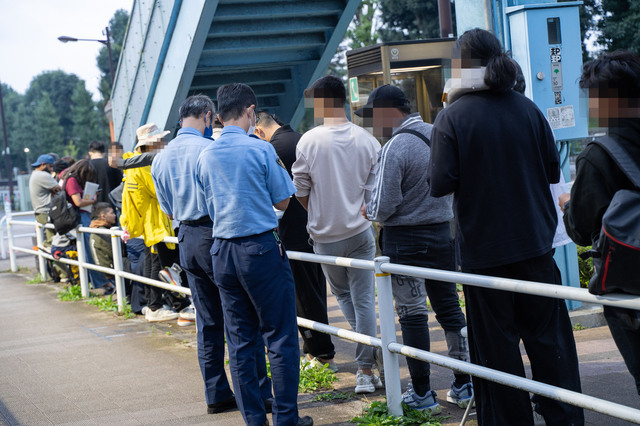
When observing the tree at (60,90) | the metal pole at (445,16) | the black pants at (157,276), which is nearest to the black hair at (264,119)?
the black pants at (157,276)

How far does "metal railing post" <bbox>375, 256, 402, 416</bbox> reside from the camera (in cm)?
420

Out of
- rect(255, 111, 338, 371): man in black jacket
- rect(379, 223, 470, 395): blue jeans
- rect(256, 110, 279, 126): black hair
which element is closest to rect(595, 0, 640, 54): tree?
rect(256, 110, 279, 126): black hair

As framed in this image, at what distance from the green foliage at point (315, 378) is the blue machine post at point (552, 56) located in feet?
7.98

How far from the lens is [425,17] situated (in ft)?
119

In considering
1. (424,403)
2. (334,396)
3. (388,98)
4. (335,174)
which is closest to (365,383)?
A: (334,396)

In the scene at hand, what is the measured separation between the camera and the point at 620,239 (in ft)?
8.43

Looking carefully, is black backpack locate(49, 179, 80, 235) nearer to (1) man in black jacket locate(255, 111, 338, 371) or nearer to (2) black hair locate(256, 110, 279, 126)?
(2) black hair locate(256, 110, 279, 126)

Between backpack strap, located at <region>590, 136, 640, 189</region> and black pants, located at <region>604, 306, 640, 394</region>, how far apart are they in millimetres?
516

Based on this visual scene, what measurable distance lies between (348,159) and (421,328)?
4.18 ft

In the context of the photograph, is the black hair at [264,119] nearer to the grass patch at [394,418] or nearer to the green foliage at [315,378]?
the green foliage at [315,378]

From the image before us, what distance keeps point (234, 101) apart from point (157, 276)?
13.3 feet

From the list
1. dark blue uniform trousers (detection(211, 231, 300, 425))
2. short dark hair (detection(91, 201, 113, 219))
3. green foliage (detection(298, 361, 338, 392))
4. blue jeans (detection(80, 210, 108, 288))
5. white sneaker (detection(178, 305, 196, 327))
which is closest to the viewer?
dark blue uniform trousers (detection(211, 231, 300, 425))

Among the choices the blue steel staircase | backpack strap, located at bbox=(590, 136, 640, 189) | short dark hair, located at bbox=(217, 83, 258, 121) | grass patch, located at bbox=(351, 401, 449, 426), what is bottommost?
grass patch, located at bbox=(351, 401, 449, 426)

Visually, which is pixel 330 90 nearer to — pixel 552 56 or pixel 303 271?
pixel 303 271
